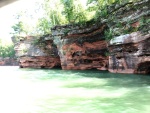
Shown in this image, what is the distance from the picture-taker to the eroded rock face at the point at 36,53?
2962 centimetres

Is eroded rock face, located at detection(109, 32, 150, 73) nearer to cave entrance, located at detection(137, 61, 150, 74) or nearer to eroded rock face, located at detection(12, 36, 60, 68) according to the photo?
cave entrance, located at detection(137, 61, 150, 74)

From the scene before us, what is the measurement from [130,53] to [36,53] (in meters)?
17.2

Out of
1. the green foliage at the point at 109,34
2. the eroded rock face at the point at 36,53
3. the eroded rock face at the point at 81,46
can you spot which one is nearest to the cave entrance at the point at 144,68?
the green foliage at the point at 109,34

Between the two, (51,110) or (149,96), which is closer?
(51,110)

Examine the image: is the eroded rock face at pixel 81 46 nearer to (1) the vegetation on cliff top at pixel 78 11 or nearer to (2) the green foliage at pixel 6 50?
(1) the vegetation on cliff top at pixel 78 11

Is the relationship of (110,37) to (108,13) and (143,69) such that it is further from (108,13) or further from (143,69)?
(143,69)

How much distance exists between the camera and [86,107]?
6844 mm

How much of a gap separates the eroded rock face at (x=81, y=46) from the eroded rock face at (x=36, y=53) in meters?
4.82

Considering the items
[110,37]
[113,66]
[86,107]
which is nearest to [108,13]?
[110,37]

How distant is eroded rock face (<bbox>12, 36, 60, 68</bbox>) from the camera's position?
29619mm

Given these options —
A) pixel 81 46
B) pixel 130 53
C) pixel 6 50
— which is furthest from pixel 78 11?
pixel 6 50

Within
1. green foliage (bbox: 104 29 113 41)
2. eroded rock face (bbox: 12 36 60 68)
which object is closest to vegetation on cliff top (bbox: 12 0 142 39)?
green foliage (bbox: 104 29 113 41)

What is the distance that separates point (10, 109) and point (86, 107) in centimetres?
242

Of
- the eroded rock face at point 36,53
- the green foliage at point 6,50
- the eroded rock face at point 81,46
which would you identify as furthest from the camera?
the green foliage at point 6,50
